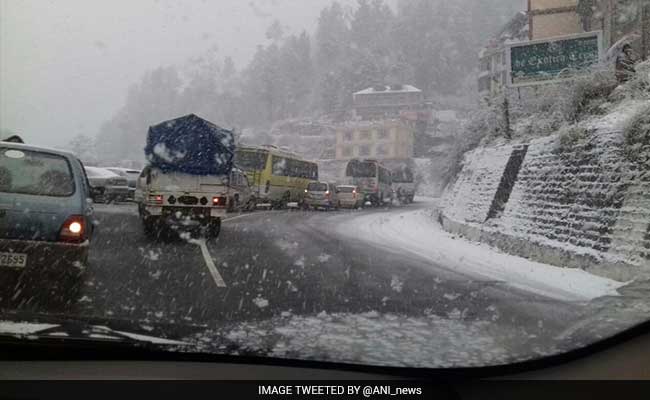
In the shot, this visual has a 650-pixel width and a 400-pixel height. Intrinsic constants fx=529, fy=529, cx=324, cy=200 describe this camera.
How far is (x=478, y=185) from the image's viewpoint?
594 inches

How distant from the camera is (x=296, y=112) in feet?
29.2

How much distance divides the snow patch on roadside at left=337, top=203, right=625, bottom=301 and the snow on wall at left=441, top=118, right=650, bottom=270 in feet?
→ 1.46

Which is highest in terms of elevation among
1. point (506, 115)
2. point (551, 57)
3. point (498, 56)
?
point (551, 57)

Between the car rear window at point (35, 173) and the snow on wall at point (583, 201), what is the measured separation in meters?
6.34

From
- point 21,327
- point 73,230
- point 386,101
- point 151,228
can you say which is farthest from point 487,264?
point 21,327

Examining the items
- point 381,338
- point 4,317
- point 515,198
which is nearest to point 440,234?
point 515,198

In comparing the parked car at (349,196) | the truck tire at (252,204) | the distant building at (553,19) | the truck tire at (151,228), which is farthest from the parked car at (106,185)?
the parked car at (349,196)

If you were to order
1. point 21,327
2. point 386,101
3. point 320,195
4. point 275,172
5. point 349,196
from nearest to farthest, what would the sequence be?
point 21,327 → point 386,101 → point 275,172 → point 320,195 → point 349,196

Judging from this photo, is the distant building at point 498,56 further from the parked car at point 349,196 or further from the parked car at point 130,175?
the parked car at point 349,196

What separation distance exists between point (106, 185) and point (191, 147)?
98.6 inches

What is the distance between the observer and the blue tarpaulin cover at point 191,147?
8.89 metres

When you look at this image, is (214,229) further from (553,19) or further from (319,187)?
(319,187)

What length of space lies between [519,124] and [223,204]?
924 centimetres

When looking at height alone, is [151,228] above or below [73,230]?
below
